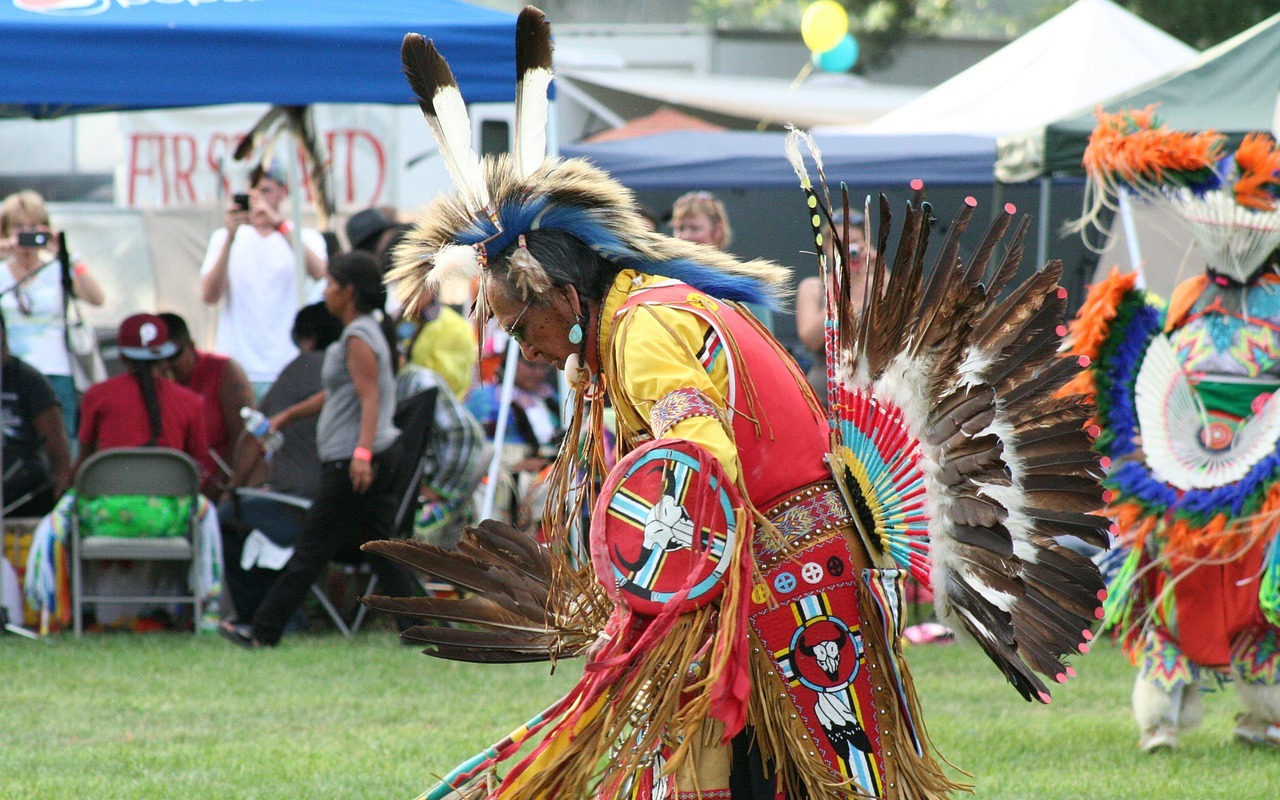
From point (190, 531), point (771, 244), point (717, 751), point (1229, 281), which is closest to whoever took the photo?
point (717, 751)

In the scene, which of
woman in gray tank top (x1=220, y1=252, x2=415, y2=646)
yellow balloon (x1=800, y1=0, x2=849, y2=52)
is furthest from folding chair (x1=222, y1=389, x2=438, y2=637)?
yellow balloon (x1=800, y1=0, x2=849, y2=52)

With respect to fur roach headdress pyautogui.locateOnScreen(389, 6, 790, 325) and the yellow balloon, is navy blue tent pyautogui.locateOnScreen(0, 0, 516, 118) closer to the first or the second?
fur roach headdress pyautogui.locateOnScreen(389, 6, 790, 325)

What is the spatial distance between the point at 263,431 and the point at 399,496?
2.24ft

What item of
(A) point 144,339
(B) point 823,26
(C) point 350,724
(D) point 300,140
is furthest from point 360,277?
(B) point 823,26

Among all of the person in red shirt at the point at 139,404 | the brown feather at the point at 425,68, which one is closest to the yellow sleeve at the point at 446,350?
the person in red shirt at the point at 139,404

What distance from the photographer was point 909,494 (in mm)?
2766

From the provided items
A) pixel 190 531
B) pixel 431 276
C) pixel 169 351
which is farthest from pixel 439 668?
pixel 431 276


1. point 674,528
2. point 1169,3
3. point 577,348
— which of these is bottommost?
point 674,528

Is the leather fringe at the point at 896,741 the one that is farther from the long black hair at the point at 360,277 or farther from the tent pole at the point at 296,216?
the tent pole at the point at 296,216

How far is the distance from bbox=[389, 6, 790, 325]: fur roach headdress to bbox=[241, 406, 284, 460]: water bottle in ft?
14.2

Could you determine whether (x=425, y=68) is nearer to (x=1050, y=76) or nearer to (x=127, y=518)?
(x=127, y=518)

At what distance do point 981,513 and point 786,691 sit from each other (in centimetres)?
44

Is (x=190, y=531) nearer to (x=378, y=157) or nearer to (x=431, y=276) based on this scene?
(x=431, y=276)

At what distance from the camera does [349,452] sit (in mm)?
6645
